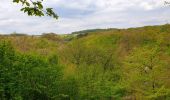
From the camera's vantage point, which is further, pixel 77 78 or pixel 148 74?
pixel 77 78

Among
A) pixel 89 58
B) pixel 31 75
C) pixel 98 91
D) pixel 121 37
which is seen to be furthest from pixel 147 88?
pixel 121 37

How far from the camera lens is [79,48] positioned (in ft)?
274

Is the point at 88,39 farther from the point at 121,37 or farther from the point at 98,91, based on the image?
the point at 98,91

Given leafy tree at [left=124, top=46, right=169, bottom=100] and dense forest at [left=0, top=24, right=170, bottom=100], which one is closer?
leafy tree at [left=124, top=46, right=169, bottom=100]

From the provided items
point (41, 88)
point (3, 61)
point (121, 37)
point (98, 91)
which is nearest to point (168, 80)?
point (98, 91)

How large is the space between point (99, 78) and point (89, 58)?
23603 millimetres

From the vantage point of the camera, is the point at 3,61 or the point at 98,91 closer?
the point at 3,61

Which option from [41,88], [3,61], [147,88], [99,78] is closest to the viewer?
[147,88]

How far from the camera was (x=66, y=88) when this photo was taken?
55250mm

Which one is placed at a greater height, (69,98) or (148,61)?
(148,61)

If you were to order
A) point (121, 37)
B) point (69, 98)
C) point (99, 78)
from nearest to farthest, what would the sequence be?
point (69, 98) → point (99, 78) → point (121, 37)

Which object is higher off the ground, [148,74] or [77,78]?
[148,74]

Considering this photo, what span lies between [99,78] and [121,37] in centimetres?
7992

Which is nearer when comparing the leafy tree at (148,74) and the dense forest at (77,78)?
the leafy tree at (148,74)
